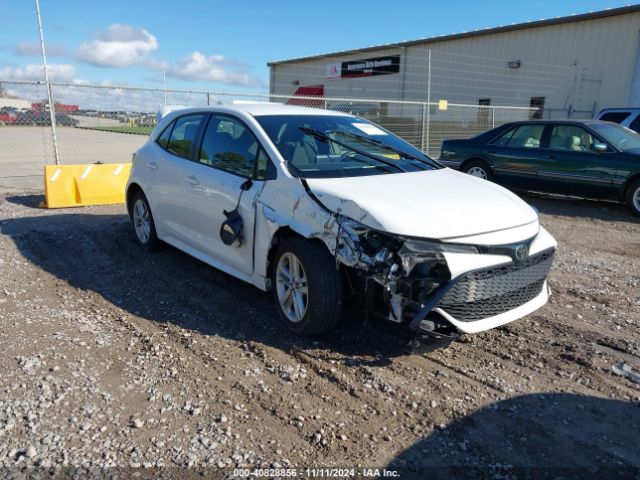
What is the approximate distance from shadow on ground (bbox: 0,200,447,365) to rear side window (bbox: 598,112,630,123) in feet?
38.0

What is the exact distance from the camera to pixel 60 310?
14.7 ft

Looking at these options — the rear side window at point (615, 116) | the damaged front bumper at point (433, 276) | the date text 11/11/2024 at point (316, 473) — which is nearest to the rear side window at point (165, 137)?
the damaged front bumper at point (433, 276)

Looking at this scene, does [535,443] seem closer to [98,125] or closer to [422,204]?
[422,204]

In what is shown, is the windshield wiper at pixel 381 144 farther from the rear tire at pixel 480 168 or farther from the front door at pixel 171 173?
the rear tire at pixel 480 168

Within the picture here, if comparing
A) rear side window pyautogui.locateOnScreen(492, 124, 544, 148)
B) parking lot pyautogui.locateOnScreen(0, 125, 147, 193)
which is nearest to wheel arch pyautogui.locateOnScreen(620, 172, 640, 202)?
rear side window pyautogui.locateOnScreen(492, 124, 544, 148)

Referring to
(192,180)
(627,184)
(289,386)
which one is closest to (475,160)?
(627,184)

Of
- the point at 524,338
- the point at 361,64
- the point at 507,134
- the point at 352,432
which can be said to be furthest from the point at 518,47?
the point at 352,432

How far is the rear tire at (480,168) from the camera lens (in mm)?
10242

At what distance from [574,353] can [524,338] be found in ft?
1.17

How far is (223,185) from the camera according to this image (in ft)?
14.8

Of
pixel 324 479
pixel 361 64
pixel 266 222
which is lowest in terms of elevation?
pixel 324 479

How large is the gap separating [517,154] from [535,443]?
310 inches

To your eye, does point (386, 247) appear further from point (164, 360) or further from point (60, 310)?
point (60, 310)

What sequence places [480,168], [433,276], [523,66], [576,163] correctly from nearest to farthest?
[433,276] < [576,163] < [480,168] < [523,66]
